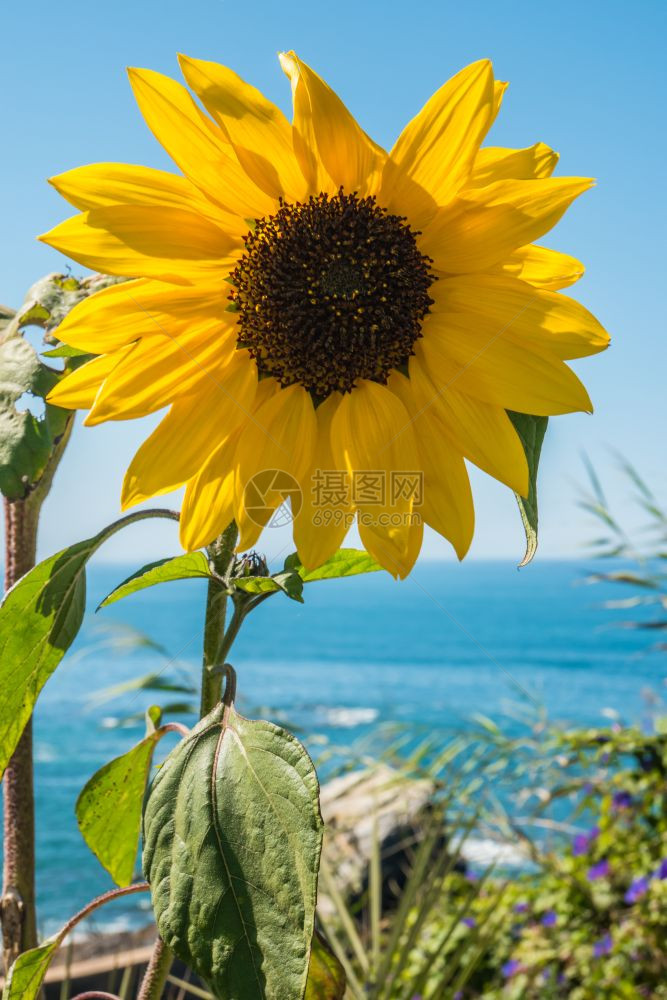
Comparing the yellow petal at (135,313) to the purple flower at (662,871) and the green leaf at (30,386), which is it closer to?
the green leaf at (30,386)

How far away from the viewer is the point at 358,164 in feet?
1.77

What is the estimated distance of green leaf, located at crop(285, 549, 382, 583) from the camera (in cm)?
56

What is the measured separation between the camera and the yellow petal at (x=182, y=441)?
53 cm

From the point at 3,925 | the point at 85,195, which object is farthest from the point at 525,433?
the point at 3,925

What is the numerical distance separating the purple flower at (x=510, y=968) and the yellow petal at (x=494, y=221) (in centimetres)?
175

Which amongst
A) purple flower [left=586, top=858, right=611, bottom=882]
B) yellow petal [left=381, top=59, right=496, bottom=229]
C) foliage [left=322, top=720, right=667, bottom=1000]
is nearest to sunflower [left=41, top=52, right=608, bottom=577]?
yellow petal [left=381, top=59, right=496, bottom=229]

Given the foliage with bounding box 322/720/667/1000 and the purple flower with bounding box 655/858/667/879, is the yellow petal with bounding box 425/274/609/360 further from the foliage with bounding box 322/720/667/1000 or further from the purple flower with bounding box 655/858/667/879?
the purple flower with bounding box 655/858/667/879

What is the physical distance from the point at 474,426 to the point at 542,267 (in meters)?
0.10

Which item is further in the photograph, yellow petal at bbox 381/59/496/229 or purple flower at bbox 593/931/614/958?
purple flower at bbox 593/931/614/958

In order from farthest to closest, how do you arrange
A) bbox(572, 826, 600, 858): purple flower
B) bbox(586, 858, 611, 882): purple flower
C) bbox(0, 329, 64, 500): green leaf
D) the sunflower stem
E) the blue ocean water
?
the blue ocean water < bbox(572, 826, 600, 858): purple flower < bbox(586, 858, 611, 882): purple flower < the sunflower stem < bbox(0, 329, 64, 500): green leaf

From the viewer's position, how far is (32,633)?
1.82ft

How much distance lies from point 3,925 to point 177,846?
290mm

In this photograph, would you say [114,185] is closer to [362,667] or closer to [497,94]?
[497,94]

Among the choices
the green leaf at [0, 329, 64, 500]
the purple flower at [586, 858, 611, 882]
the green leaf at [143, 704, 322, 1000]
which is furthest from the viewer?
the purple flower at [586, 858, 611, 882]
